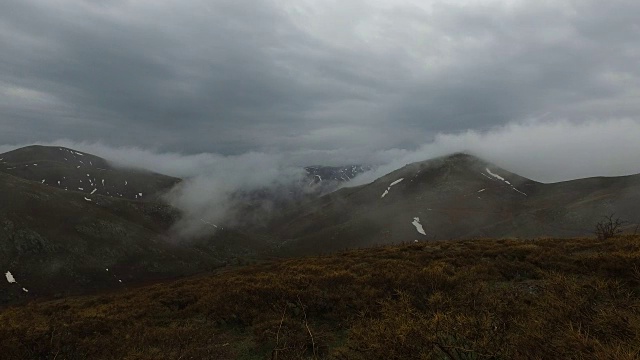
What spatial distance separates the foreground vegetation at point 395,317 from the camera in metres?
6.27

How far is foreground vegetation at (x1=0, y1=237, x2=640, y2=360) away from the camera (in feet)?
20.6

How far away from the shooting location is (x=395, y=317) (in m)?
9.02

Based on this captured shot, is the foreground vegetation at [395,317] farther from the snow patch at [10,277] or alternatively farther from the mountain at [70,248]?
the snow patch at [10,277]

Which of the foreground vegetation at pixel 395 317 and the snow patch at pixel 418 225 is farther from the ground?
the foreground vegetation at pixel 395 317

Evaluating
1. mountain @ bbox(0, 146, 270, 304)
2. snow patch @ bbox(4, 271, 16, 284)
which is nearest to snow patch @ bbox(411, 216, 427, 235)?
mountain @ bbox(0, 146, 270, 304)

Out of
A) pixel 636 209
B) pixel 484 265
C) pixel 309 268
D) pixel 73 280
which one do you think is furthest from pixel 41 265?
pixel 636 209


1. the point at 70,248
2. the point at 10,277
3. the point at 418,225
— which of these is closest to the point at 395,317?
the point at 10,277

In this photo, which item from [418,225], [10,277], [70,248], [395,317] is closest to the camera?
[395,317]

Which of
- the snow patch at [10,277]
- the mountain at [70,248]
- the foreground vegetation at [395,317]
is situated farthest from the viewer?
the mountain at [70,248]

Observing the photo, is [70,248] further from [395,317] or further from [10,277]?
[395,317]

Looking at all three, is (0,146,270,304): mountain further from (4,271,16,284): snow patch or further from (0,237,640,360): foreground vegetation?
(0,237,640,360): foreground vegetation

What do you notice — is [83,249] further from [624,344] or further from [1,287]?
[624,344]

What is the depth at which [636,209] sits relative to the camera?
147 meters

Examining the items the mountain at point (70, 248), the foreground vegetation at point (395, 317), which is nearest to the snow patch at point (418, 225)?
the mountain at point (70, 248)
